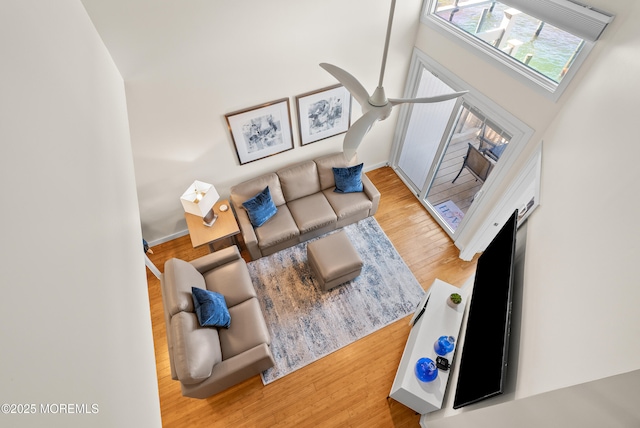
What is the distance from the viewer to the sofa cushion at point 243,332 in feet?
10.1

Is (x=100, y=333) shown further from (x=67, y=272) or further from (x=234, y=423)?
A: (x=234, y=423)

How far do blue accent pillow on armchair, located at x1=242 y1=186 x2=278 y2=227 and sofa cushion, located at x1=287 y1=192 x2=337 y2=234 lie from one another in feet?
1.20

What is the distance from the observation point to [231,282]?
351 cm

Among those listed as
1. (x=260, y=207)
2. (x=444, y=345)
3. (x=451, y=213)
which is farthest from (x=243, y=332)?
(x=451, y=213)

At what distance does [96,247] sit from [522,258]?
2547 millimetres

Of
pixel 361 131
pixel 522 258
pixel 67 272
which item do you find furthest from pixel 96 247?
pixel 522 258

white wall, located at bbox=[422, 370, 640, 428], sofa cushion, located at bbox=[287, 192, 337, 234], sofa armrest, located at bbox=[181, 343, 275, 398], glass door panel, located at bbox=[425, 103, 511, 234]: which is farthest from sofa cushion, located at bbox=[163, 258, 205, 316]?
glass door panel, located at bbox=[425, 103, 511, 234]

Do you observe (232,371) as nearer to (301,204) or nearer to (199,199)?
(199,199)

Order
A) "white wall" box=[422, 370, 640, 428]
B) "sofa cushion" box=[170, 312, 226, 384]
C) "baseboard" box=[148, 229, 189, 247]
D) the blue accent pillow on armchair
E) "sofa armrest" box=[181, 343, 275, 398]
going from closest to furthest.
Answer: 1. "white wall" box=[422, 370, 640, 428]
2. "sofa cushion" box=[170, 312, 226, 384]
3. "sofa armrest" box=[181, 343, 275, 398]
4. the blue accent pillow on armchair
5. "baseboard" box=[148, 229, 189, 247]

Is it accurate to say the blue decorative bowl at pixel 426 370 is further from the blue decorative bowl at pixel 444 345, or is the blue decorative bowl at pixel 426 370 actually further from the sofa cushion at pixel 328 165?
the sofa cushion at pixel 328 165

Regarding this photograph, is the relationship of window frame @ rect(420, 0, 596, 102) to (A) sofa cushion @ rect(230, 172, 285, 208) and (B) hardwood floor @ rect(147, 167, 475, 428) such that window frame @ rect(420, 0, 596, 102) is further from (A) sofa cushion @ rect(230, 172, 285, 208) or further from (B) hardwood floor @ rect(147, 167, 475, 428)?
(B) hardwood floor @ rect(147, 167, 475, 428)

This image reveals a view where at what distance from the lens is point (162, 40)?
271cm

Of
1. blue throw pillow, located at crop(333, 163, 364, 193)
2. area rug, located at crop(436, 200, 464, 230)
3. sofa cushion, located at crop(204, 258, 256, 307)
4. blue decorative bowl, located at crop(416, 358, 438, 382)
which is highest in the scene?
blue throw pillow, located at crop(333, 163, 364, 193)

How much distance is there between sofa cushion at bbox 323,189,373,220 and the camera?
422cm
